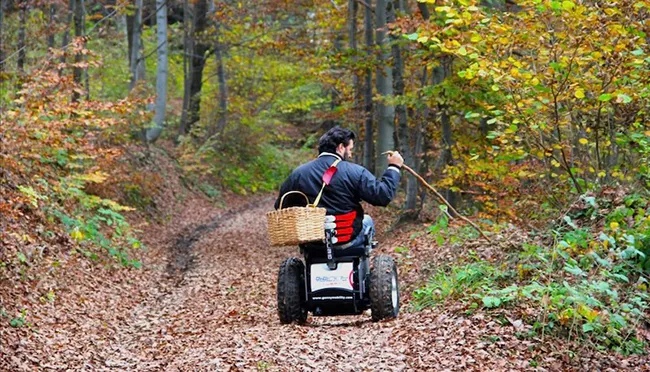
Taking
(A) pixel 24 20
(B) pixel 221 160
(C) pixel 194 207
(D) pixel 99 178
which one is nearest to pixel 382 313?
(D) pixel 99 178

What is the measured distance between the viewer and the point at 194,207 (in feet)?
79.9

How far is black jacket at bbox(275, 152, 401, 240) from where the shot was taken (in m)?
8.12

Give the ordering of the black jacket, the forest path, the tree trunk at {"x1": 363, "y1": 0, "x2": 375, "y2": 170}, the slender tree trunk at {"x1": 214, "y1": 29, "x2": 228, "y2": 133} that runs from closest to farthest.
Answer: the forest path, the black jacket, the tree trunk at {"x1": 363, "y1": 0, "x2": 375, "y2": 170}, the slender tree trunk at {"x1": 214, "y1": 29, "x2": 228, "y2": 133}

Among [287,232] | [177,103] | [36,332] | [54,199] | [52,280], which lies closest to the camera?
[287,232]

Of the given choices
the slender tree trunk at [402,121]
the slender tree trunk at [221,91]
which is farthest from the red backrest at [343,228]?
the slender tree trunk at [221,91]

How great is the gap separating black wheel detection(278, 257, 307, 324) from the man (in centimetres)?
67

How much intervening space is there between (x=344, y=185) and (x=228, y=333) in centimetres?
201

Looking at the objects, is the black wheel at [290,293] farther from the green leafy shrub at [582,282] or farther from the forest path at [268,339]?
the green leafy shrub at [582,282]

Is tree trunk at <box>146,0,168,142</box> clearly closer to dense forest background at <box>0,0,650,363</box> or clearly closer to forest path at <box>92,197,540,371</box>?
dense forest background at <box>0,0,650,363</box>

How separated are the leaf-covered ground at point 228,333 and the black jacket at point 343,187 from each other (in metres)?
1.28

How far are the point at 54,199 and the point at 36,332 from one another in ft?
19.0

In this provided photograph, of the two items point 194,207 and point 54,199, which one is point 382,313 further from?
point 194,207

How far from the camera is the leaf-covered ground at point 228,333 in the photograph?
6.84 meters

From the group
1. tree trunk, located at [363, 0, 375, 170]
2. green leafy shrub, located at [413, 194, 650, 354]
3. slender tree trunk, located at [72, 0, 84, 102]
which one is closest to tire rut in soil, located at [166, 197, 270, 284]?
slender tree trunk, located at [72, 0, 84, 102]
